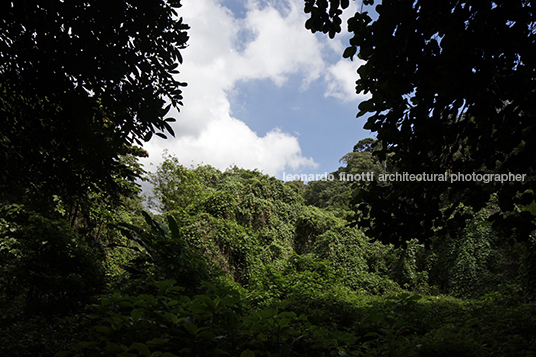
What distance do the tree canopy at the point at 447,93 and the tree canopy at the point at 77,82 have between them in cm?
170

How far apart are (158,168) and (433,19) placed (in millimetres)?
14243

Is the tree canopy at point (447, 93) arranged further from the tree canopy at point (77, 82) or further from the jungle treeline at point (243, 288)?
the tree canopy at point (77, 82)

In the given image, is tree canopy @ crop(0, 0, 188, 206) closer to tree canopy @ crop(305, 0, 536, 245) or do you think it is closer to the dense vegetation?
the dense vegetation

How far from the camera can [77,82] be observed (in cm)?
Result: 261

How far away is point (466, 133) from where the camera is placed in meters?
1.78

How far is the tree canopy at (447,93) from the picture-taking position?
5.15 feet

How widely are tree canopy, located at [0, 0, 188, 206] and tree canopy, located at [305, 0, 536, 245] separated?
5.57 ft

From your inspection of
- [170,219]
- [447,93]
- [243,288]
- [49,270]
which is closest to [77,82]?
[170,219]

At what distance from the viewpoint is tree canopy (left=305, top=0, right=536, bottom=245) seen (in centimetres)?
157

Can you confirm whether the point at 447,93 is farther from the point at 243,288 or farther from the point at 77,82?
the point at 243,288

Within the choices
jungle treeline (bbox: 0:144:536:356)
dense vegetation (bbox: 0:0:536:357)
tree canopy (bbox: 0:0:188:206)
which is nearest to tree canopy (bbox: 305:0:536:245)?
dense vegetation (bbox: 0:0:536:357)

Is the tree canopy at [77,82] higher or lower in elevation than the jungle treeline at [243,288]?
higher

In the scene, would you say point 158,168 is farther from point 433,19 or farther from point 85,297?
point 433,19

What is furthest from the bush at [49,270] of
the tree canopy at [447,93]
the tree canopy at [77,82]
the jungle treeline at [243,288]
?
the tree canopy at [447,93]
